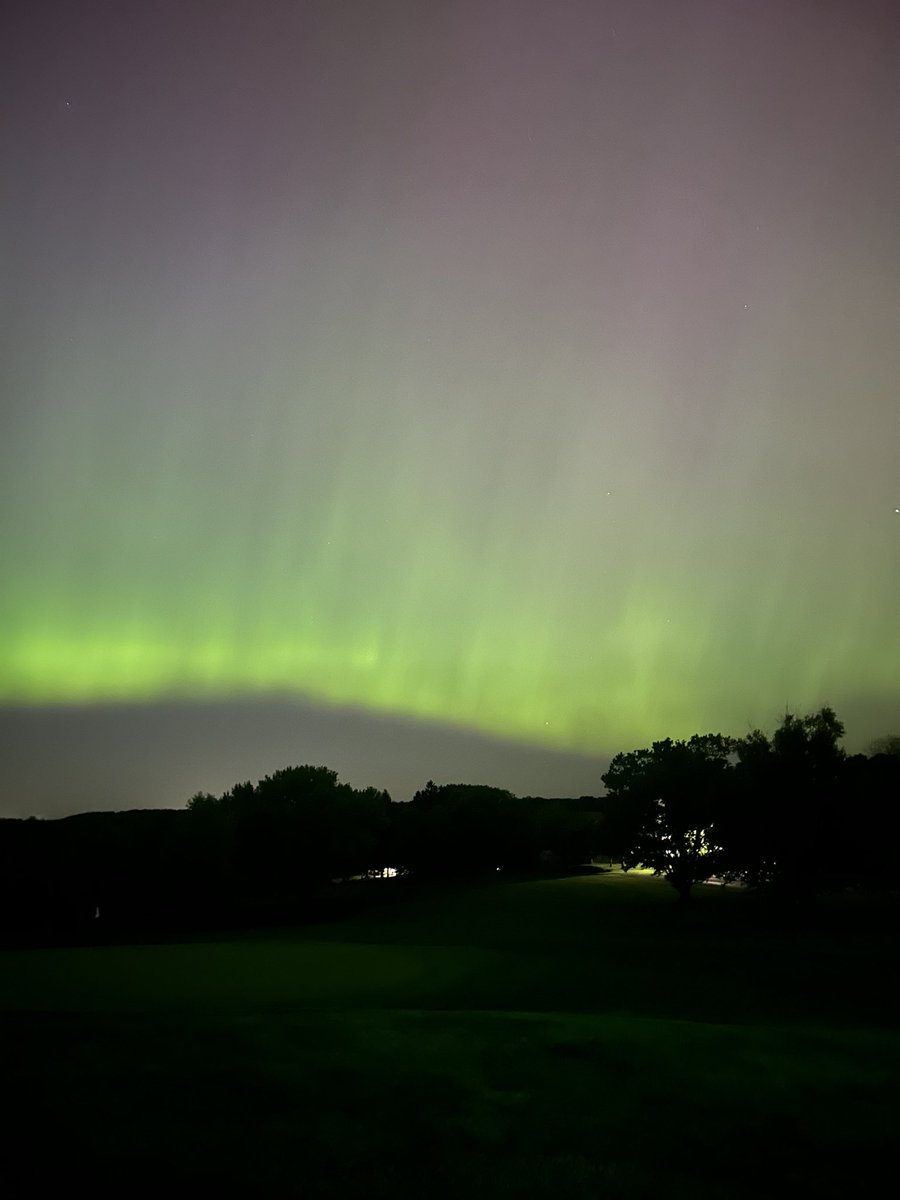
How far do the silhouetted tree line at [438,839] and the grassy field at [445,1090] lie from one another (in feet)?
81.7

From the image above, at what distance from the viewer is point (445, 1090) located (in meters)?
13.1

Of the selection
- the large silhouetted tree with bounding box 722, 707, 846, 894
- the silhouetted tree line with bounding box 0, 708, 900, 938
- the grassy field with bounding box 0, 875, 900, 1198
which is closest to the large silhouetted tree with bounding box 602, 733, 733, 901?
the silhouetted tree line with bounding box 0, 708, 900, 938

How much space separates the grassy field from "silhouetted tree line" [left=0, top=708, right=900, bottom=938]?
81.7ft

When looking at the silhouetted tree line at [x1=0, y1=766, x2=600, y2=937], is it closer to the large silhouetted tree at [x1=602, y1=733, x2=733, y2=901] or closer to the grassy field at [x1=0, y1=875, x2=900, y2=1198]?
the large silhouetted tree at [x1=602, y1=733, x2=733, y2=901]

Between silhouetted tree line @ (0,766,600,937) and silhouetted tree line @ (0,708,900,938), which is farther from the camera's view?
silhouetted tree line @ (0,766,600,937)

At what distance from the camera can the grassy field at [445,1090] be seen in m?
10.5

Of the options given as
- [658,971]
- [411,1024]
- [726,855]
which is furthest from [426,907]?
[411,1024]

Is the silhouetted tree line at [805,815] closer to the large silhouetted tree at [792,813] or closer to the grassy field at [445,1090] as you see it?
the large silhouetted tree at [792,813]

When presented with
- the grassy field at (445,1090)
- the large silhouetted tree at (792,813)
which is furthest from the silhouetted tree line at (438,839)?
the grassy field at (445,1090)

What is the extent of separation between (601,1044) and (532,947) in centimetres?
2799

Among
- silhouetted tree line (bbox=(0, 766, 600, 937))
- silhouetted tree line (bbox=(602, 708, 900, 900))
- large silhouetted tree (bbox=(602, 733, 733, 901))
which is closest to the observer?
silhouetted tree line (bbox=(602, 708, 900, 900))

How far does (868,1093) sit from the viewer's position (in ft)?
44.0

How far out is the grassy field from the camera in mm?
10547

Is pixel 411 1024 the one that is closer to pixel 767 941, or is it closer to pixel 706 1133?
pixel 706 1133
